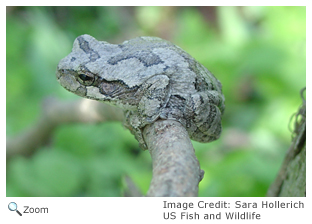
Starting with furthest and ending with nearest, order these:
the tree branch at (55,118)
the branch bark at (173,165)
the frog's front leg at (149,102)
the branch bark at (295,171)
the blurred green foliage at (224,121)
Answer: the blurred green foliage at (224,121), the tree branch at (55,118), the branch bark at (295,171), the frog's front leg at (149,102), the branch bark at (173,165)

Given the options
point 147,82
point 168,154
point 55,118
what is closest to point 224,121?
point 55,118

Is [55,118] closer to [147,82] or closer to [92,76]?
[92,76]

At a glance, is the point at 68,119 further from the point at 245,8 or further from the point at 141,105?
the point at 245,8

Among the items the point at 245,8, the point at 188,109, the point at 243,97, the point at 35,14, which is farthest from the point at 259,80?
the point at 35,14

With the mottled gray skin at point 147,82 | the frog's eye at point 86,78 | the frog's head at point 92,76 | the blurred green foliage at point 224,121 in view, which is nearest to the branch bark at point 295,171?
the mottled gray skin at point 147,82

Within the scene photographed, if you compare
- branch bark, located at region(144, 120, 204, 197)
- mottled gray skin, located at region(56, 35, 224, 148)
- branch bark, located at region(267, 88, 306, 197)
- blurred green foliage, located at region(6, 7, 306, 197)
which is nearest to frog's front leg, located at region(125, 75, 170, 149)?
mottled gray skin, located at region(56, 35, 224, 148)

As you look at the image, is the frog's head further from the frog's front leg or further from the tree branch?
the tree branch

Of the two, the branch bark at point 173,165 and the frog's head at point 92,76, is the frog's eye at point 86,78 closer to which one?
the frog's head at point 92,76

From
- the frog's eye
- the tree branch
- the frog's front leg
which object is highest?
the tree branch
